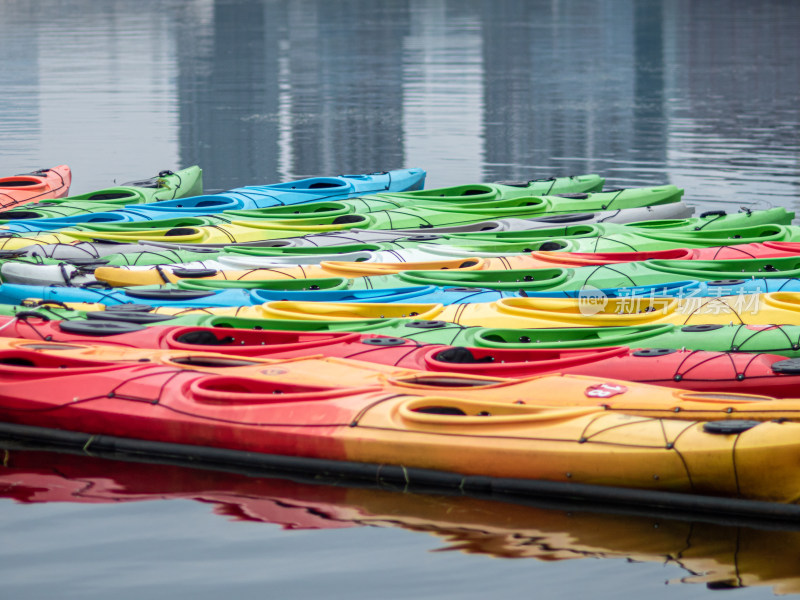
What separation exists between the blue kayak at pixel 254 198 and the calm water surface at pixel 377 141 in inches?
135

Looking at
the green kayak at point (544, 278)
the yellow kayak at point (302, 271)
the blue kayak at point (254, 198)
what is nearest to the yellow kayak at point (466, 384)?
the green kayak at point (544, 278)

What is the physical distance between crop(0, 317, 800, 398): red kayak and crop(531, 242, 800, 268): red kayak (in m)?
3.09

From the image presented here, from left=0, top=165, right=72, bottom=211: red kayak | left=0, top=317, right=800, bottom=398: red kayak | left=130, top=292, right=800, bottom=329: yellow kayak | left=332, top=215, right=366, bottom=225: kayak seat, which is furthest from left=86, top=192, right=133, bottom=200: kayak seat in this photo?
left=0, top=317, right=800, bottom=398: red kayak

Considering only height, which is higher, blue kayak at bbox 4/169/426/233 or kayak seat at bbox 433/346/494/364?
blue kayak at bbox 4/169/426/233

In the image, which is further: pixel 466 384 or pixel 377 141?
pixel 377 141

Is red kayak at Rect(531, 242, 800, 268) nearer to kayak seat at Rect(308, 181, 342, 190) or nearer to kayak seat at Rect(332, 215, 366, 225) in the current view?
kayak seat at Rect(332, 215, 366, 225)

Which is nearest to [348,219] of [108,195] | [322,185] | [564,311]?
[322,185]

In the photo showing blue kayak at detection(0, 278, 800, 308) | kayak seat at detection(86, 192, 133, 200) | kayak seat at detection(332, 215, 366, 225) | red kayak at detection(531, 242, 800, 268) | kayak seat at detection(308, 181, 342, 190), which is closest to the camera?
blue kayak at detection(0, 278, 800, 308)

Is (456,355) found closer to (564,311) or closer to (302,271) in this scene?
(564,311)

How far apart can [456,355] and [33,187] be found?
32.1 feet

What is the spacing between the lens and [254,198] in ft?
51.6

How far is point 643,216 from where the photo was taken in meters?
15.3

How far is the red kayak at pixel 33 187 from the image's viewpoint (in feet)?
53.6

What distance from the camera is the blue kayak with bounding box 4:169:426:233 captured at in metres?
14.5
